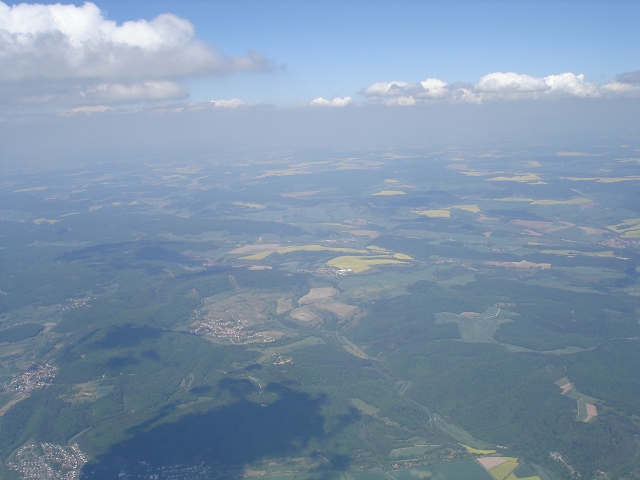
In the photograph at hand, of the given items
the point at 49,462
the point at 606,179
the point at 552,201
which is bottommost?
the point at 552,201

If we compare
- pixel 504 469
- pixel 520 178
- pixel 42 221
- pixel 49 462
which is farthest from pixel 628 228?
pixel 42 221

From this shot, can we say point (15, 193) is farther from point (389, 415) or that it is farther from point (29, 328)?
point (389, 415)

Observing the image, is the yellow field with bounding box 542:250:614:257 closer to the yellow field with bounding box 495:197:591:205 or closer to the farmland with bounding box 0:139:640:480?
the farmland with bounding box 0:139:640:480

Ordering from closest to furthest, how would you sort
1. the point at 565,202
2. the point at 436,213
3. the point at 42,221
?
the point at 436,213
the point at 565,202
the point at 42,221

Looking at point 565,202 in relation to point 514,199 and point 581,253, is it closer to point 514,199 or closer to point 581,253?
point 514,199

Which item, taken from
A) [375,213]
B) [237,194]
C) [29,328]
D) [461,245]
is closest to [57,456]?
[29,328]

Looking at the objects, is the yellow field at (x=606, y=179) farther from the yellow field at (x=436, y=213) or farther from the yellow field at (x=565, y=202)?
the yellow field at (x=436, y=213)

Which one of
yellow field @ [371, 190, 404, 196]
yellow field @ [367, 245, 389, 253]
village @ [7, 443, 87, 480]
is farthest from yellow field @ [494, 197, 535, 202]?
village @ [7, 443, 87, 480]
